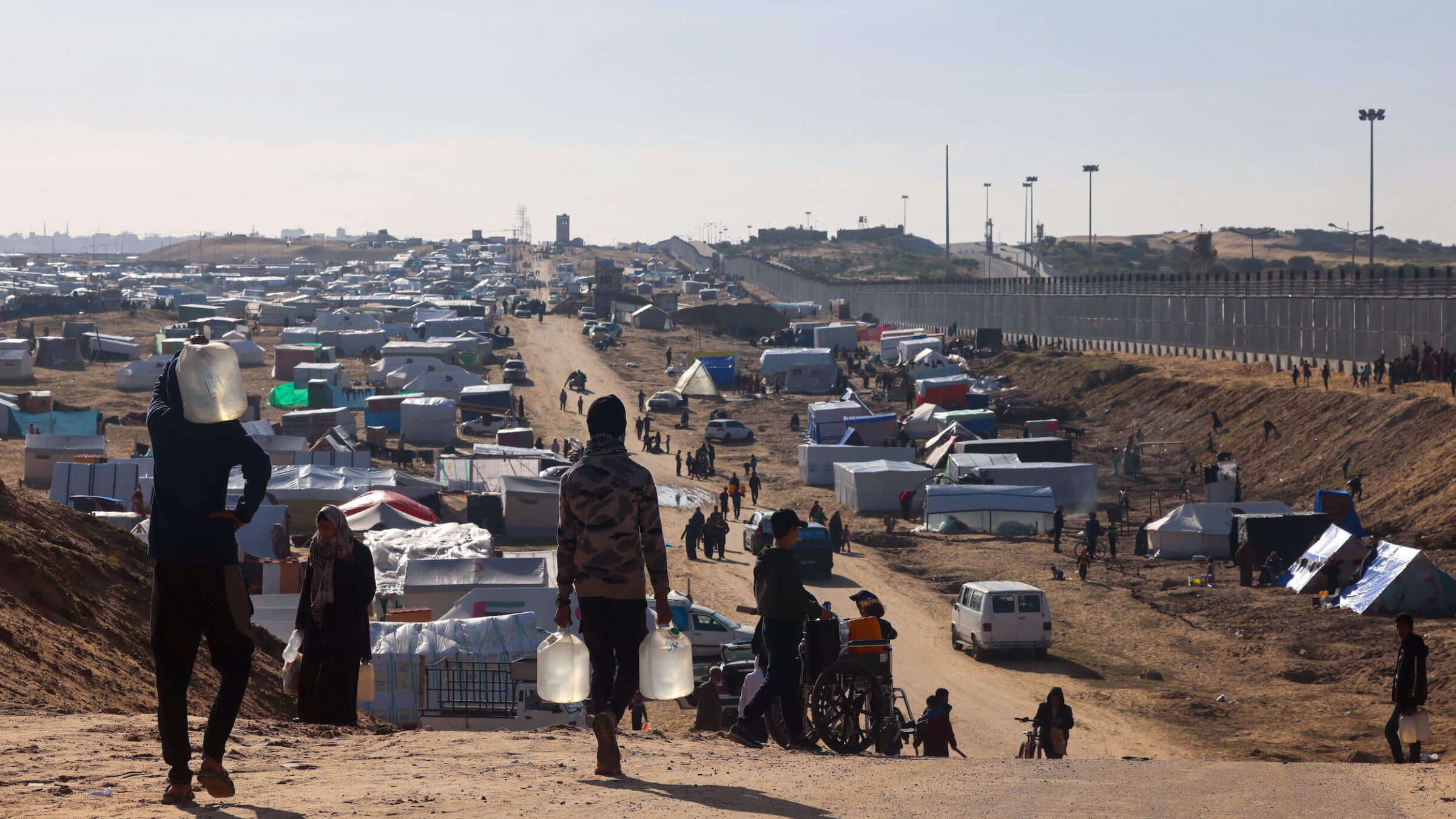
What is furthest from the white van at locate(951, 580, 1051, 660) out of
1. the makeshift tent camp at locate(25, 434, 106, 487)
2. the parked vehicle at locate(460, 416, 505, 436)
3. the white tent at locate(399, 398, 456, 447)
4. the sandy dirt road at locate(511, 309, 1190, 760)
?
the parked vehicle at locate(460, 416, 505, 436)

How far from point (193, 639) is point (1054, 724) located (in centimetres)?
905

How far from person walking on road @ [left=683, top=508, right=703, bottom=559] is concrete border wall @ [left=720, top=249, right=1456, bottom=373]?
86.8 ft

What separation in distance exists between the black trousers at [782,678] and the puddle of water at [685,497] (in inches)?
1166

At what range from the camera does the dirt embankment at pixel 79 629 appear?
7850 mm

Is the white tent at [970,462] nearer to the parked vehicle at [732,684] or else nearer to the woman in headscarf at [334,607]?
the parked vehicle at [732,684]

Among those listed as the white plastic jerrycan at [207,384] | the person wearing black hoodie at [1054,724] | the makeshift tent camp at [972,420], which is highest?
the white plastic jerrycan at [207,384]

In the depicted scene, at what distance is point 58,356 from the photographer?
7106 centimetres

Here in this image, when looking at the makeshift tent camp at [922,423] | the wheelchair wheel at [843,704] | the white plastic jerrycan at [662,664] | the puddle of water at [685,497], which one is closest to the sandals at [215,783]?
the white plastic jerrycan at [662,664]

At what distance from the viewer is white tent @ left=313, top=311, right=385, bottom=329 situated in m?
91.8

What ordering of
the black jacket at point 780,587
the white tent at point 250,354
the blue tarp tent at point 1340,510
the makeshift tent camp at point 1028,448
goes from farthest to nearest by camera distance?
the white tent at point 250,354
the makeshift tent camp at point 1028,448
the blue tarp tent at point 1340,510
the black jacket at point 780,587

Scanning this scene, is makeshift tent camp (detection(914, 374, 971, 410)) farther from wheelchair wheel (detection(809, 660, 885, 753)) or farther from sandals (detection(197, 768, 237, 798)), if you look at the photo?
sandals (detection(197, 768, 237, 798))

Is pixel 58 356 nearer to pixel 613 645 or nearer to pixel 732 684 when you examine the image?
pixel 732 684

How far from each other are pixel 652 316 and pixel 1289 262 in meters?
91.6

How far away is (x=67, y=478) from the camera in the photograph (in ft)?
98.8
